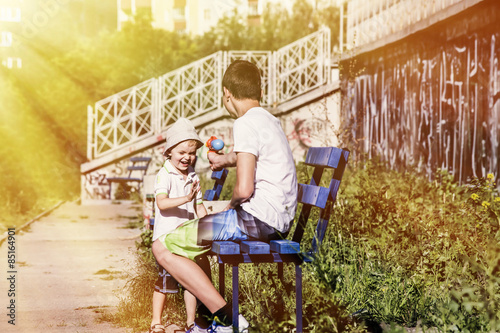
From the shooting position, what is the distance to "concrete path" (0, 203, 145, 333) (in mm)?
5223

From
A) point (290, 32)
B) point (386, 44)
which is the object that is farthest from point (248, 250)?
point (290, 32)

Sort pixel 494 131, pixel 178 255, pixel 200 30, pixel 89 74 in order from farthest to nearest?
pixel 200 30
pixel 89 74
pixel 494 131
pixel 178 255

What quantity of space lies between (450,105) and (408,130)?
190 centimetres

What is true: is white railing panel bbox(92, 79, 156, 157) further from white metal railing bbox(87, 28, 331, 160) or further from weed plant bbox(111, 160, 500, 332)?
weed plant bbox(111, 160, 500, 332)

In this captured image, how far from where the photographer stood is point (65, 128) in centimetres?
2200

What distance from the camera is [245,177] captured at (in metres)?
3.82

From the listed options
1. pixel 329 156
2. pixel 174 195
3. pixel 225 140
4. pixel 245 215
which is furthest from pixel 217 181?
pixel 225 140

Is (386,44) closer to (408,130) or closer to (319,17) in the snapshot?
(408,130)

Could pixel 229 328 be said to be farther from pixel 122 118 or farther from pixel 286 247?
pixel 122 118

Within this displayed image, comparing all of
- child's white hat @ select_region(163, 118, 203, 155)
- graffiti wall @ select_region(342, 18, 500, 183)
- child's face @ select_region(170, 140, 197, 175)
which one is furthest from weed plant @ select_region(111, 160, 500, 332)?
graffiti wall @ select_region(342, 18, 500, 183)

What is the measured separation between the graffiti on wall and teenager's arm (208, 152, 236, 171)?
5347mm

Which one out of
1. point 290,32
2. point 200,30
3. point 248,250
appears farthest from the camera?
point 200,30

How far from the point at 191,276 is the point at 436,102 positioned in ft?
29.3

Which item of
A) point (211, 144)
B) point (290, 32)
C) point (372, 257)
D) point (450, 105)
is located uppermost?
point (290, 32)
